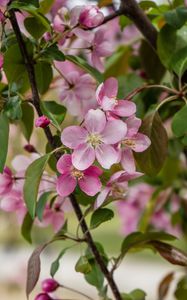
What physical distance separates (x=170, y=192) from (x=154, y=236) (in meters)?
0.60

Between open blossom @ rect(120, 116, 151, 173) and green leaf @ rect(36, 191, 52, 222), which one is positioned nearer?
open blossom @ rect(120, 116, 151, 173)

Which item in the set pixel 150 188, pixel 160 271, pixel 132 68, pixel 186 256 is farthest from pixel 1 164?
pixel 160 271

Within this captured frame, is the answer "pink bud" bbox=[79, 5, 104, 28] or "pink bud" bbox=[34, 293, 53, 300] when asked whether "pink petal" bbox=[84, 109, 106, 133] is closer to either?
"pink bud" bbox=[79, 5, 104, 28]

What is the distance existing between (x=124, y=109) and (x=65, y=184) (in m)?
0.12

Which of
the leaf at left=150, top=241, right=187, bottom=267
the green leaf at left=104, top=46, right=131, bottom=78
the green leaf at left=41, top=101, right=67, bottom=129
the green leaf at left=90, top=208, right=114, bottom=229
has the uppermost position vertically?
the green leaf at left=41, top=101, right=67, bottom=129

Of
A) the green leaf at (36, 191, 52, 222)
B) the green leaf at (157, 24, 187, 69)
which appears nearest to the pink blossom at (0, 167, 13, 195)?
A: the green leaf at (36, 191, 52, 222)

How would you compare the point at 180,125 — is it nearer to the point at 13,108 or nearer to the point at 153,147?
the point at 153,147

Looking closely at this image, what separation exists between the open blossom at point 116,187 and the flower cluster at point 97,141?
0.03m

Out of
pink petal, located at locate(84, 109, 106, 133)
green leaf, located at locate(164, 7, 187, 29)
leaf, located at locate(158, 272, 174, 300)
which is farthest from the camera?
leaf, located at locate(158, 272, 174, 300)

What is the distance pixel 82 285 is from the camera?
6668mm

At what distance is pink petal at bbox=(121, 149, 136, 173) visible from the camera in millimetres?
817

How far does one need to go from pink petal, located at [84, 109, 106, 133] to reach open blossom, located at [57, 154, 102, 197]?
0.15 ft

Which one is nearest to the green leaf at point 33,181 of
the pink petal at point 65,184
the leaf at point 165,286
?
the pink petal at point 65,184

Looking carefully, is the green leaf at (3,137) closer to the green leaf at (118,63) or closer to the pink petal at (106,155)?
the pink petal at (106,155)
